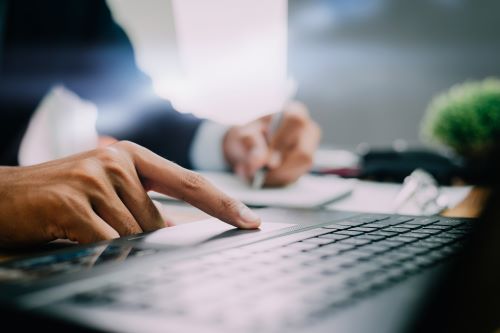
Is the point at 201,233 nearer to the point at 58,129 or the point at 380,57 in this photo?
the point at 58,129

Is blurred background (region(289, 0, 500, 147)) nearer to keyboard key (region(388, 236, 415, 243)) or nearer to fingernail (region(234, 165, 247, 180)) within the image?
fingernail (region(234, 165, 247, 180))

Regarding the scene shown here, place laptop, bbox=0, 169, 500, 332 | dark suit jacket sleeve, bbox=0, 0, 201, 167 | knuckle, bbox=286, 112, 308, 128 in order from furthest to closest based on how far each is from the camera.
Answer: dark suit jacket sleeve, bbox=0, 0, 201, 167
knuckle, bbox=286, 112, 308, 128
laptop, bbox=0, 169, 500, 332

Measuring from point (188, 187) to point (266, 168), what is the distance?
0.37m

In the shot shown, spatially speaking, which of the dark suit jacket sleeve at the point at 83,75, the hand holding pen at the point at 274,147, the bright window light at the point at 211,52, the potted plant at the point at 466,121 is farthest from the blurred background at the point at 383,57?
the hand holding pen at the point at 274,147

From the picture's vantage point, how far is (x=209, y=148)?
3.45 ft

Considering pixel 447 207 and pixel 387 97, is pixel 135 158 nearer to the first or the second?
pixel 447 207

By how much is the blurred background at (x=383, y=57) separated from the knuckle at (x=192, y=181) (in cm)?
132

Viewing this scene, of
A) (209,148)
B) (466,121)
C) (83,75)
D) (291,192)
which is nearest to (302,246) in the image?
(291,192)

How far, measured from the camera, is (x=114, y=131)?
114 cm

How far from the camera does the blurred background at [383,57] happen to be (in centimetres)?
160

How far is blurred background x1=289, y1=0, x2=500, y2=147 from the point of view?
1599mm

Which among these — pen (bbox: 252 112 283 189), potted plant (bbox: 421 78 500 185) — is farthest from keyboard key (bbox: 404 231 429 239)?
potted plant (bbox: 421 78 500 185)

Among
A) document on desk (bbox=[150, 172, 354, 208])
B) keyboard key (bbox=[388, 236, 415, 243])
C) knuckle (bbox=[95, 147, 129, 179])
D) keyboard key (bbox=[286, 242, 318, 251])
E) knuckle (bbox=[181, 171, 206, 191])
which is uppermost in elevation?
knuckle (bbox=[95, 147, 129, 179])

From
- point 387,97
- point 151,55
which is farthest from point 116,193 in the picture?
point 151,55
